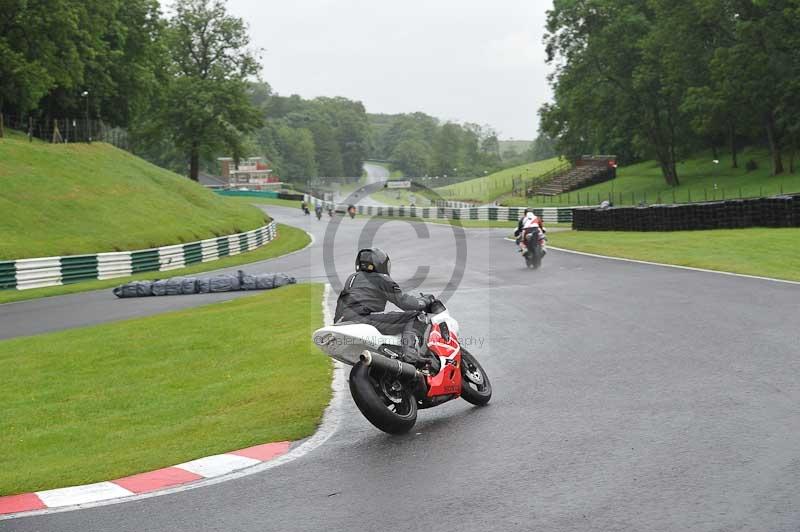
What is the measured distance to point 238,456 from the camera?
7551mm

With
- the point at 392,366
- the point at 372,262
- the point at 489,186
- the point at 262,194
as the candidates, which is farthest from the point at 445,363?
the point at 262,194

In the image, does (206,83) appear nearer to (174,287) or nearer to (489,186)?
(489,186)

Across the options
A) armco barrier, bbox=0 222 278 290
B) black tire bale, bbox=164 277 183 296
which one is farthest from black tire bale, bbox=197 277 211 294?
armco barrier, bbox=0 222 278 290

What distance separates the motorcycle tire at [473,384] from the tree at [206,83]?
76.6 metres

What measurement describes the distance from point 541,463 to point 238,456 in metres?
2.48

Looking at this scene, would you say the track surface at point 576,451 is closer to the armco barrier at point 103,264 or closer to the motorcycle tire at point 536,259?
the motorcycle tire at point 536,259

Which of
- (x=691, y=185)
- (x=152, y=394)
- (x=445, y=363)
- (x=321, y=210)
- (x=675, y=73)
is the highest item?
(x=675, y=73)

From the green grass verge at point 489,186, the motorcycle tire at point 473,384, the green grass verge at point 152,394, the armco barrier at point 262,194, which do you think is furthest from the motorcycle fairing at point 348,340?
the armco barrier at point 262,194

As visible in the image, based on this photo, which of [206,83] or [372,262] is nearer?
[372,262]

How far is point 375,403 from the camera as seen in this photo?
7707 millimetres

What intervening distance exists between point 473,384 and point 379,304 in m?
1.39

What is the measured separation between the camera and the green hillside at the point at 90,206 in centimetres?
3641

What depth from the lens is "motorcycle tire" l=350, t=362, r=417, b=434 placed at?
7723mm

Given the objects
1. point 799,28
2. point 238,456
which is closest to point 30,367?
point 238,456
